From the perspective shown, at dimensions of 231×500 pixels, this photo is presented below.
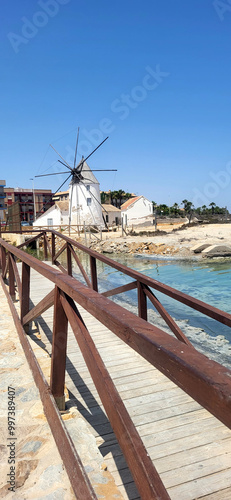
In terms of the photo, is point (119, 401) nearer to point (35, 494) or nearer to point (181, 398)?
point (35, 494)

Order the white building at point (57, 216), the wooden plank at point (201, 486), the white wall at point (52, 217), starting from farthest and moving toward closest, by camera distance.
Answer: the white wall at point (52, 217) < the white building at point (57, 216) < the wooden plank at point (201, 486)

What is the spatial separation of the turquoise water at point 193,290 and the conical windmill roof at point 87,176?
84.4 ft

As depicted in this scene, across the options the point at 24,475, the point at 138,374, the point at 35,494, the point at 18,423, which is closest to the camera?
the point at 35,494

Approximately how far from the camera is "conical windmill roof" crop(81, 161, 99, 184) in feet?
158

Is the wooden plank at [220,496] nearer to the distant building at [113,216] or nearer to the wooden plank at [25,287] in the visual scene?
the wooden plank at [25,287]

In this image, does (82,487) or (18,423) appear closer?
(82,487)

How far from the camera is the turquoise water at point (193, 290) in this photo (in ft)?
22.9

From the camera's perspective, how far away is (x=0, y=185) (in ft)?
184

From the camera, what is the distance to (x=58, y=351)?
232cm

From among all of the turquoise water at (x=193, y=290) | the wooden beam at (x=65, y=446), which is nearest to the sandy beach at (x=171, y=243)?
the turquoise water at (x=193, y=290)

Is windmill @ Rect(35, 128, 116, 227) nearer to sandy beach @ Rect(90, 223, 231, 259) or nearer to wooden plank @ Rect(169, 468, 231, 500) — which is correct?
sandy beach @ Rect(90, 223, 231, 259)

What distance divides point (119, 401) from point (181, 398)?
178cm

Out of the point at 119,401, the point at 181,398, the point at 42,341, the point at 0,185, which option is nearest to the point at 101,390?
the point at 119,401

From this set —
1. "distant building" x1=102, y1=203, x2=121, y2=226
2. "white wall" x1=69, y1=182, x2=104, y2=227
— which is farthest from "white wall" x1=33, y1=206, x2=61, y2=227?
"distant building" x1=102, y1=203, x2=121, y2=226
